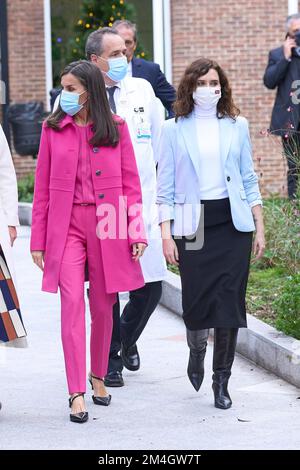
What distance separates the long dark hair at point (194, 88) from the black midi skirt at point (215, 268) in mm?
490

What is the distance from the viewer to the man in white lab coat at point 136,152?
6.83 m

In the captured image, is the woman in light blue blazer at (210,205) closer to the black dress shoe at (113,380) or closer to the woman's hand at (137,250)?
the woman's hand at (137,250)

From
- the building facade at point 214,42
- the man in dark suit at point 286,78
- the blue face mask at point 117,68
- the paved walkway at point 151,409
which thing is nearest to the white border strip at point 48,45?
the building facade at point 214,42

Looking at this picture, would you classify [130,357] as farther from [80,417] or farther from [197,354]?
[80,417]

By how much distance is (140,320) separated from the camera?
7.05 m

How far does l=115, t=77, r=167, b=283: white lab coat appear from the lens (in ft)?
22.8

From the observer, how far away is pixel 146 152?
276 inches

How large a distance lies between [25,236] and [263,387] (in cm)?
759

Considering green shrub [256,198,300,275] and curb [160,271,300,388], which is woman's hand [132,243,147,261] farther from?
green shrub [256,198,300,275]

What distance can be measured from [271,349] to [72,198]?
1.74m

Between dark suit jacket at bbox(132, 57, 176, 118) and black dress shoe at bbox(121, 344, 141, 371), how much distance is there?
1681mm

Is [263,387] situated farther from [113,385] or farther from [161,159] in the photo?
[161,159]

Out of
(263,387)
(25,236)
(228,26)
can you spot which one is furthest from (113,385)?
(228,26)

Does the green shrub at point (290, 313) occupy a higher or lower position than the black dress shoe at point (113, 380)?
higher
